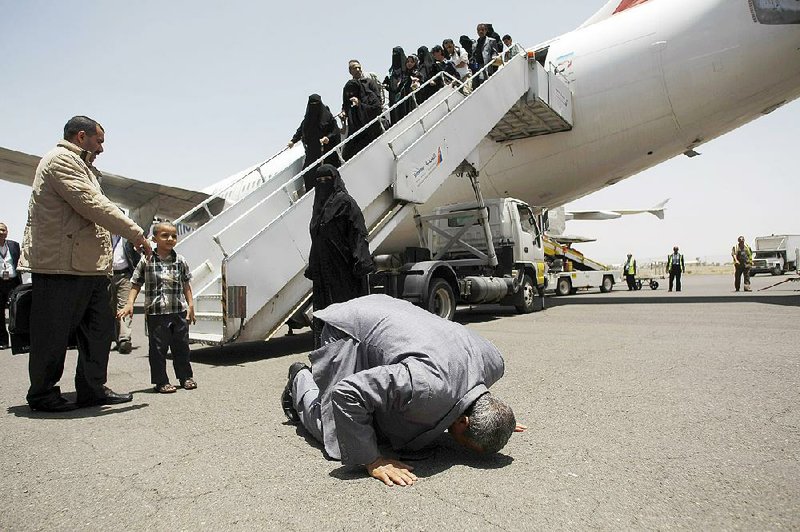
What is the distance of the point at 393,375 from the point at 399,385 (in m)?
0.05

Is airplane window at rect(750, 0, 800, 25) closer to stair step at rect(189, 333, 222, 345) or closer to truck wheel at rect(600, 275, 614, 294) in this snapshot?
stair step at rect(189, 333, 222, 345)

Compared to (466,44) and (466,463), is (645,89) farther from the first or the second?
(466,463)

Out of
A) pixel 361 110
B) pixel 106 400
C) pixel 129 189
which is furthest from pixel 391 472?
pixel 129 189

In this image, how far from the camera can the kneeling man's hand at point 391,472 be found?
92.5 inches

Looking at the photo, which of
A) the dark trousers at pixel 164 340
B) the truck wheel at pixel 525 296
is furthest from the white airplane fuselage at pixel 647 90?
the dark trousers at pixel 164 340

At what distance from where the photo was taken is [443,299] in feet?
27.9

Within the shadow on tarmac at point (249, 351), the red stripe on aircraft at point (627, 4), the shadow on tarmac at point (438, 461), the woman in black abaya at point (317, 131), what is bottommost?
the shadow on tarmac at point (249, 351)

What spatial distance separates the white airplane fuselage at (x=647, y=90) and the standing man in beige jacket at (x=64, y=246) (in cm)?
1065

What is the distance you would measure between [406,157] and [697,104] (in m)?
7.09

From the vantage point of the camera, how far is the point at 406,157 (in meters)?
7.65

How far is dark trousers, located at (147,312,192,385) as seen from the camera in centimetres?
435

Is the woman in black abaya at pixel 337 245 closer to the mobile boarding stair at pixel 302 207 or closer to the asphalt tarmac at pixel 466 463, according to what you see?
the asphalt tarmac at pixel 466 463

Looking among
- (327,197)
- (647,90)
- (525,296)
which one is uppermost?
(647,90)

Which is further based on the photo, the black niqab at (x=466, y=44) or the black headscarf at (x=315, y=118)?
the black niqab at (x=466, y=44)
